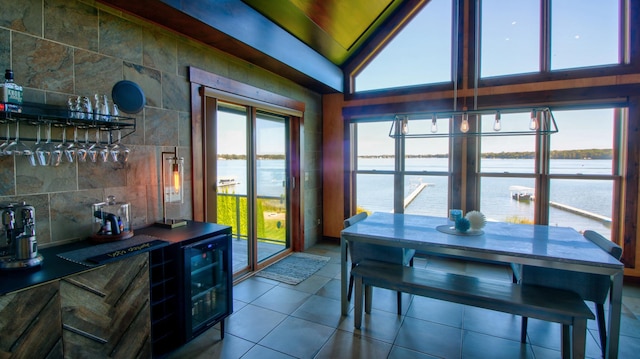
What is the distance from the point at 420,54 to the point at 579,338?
12.3 feet

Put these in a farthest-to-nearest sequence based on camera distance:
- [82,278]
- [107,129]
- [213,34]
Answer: [213,34] → [107,129] → [82,278]

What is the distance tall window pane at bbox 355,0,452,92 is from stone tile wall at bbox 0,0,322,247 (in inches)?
102

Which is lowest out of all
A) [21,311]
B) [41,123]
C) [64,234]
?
[21,311]

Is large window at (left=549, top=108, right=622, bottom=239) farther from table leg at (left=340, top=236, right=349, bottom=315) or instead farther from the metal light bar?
table leg at (left=340, top=236, right=349, bottom=315)

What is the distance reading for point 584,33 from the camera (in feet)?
12.3

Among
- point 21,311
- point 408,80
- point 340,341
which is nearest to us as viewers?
point 21,311

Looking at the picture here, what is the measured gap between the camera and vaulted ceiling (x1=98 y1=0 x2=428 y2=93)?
2488mm

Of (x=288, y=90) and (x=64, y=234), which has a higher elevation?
(x=288, y=90)

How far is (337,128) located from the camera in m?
5.07

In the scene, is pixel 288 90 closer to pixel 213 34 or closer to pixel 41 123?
pixel 213 34

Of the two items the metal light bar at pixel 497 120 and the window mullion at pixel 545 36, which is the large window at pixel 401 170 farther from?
the metal light bar at pixel 497 120

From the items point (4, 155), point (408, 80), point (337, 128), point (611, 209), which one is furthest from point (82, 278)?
point (611, 209)

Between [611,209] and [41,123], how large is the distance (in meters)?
5.51

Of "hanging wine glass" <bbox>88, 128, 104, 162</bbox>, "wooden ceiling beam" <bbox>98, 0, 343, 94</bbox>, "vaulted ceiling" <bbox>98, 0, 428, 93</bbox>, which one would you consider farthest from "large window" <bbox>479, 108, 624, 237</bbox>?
"hanging wine glass" <bbox>88, 128, 104, 162</bbox>
